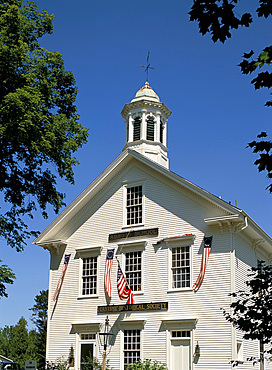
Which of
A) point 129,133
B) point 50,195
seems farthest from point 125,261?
point 129,133

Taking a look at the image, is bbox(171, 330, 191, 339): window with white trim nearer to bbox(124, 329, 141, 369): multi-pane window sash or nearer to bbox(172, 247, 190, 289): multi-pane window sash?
bbox(124, 329, 141, 369): multi-pane window sash

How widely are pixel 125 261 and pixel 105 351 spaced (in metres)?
4.12

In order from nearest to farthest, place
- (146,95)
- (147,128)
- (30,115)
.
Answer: (30,115), (147,128), (146,95)

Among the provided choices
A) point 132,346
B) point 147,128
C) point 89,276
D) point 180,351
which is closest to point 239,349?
point 180,351

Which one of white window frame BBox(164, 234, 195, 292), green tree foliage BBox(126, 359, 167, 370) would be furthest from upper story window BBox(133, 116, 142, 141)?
green tree foliage BBox(126, 359, 167, 370)

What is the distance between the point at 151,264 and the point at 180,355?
412 cm

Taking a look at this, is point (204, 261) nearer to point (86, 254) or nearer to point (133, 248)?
point (133, 248)

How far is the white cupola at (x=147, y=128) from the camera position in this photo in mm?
29062

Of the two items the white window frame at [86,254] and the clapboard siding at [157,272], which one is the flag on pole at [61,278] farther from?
the white window frame at [86,254]

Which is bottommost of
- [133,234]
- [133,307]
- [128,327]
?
[128,327]

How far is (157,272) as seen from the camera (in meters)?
24.0

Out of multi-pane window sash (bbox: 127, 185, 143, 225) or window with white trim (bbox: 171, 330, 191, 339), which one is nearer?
window with white trim (bbox: 171, 330, 191, 339)

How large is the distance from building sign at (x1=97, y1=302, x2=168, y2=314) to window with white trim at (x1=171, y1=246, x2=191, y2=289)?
991 millimetres

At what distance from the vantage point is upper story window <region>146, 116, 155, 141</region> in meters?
29.5
